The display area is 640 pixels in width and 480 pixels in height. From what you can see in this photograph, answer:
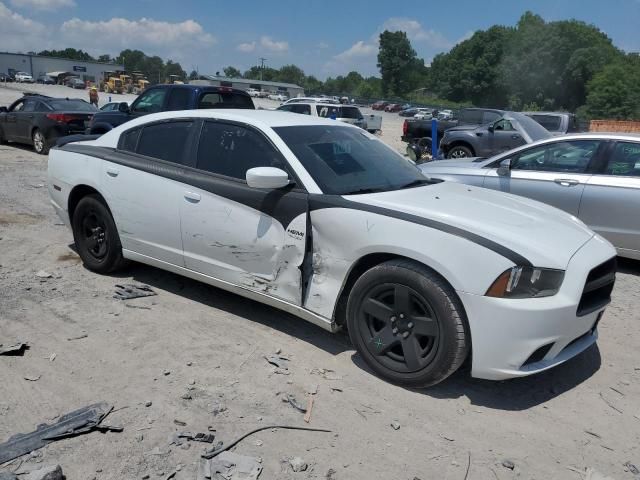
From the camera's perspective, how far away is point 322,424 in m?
3.13

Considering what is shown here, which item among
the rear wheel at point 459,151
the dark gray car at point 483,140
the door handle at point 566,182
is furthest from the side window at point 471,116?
the door handle at point 566,182

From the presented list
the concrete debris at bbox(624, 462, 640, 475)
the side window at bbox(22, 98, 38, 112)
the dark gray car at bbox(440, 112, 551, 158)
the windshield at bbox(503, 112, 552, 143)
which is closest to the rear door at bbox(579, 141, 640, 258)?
the concrete debris at bbox(624, 462, 640, 475)

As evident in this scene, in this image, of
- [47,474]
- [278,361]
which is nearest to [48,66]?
[278,361]

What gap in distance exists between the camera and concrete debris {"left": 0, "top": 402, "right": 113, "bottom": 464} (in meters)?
2.79

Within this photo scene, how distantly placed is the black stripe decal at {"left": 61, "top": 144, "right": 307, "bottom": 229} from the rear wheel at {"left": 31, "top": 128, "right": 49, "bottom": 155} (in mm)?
9633

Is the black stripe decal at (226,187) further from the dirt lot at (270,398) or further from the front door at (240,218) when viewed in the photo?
the dirt lot at (270,398)

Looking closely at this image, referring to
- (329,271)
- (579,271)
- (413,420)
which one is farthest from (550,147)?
(413,420)

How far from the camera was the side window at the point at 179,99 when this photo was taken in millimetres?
10586

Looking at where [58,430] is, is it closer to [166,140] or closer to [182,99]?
[166,140]

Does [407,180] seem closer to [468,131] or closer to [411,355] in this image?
[411,355]

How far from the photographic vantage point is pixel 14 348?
3811 mm

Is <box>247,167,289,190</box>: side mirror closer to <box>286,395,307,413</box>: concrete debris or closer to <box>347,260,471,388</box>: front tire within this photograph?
<box>347,260,471,388</box>: front tire

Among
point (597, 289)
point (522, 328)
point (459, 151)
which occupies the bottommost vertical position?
point (522, 328)

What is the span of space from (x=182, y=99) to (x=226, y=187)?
281 inches
